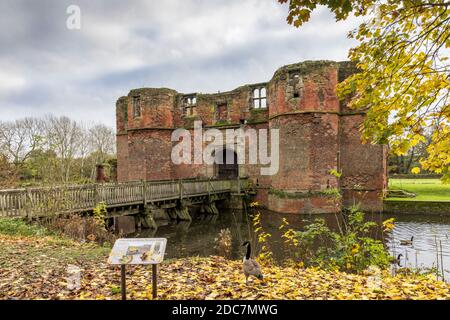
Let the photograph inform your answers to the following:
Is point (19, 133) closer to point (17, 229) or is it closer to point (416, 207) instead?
point (17, 229)

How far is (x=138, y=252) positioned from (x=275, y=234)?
32.7ft

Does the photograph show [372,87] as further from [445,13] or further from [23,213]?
[23,213]

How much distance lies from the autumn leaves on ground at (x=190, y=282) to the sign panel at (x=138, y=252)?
770 millimetres

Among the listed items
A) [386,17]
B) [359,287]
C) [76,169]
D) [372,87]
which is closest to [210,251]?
[359,287]

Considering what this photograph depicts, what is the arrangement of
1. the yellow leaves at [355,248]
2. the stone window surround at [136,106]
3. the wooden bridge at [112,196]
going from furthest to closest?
1. the stone window surround at [136,106]
2. the wooden bridge at [112,196]
3. the yellow leaves at [355,248]

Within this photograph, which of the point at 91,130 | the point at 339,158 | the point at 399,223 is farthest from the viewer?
the point at 91,130

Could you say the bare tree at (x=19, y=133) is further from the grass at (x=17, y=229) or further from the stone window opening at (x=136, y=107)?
the grass at (x=17, y=229)

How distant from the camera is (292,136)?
1806 centimetres

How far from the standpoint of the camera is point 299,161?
701 inches

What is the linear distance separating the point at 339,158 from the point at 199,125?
10547 mm

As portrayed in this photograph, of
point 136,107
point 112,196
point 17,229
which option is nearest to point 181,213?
point 112,196

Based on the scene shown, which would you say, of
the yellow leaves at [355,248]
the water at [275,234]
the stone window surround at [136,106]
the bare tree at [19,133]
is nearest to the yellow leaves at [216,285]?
the yellow leaves at [355,248]

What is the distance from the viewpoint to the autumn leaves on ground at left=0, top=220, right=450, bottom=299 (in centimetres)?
407

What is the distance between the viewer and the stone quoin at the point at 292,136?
58.2ft
